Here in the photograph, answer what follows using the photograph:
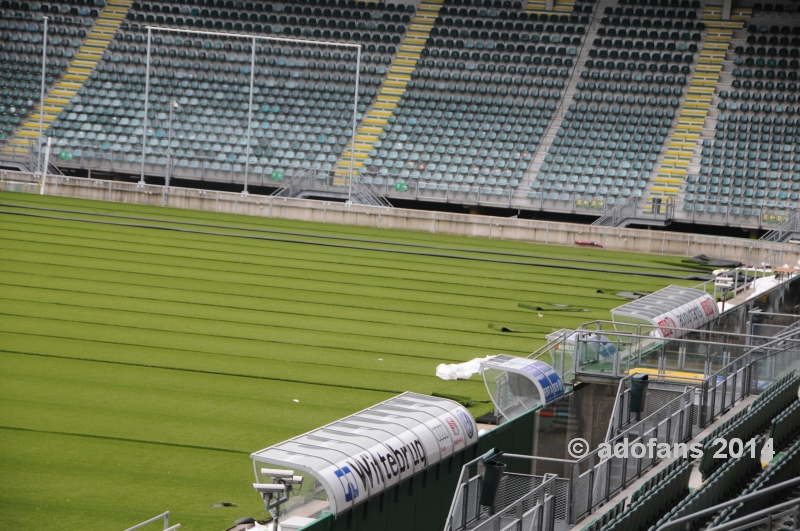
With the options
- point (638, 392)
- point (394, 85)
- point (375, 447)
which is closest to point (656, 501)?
point (375, 447)

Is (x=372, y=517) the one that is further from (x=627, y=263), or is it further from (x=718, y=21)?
(x=718, y=21)

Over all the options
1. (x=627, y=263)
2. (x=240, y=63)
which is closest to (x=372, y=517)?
(x=627, y=263)

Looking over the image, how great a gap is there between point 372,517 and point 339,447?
649 millimetres

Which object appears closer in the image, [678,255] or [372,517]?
[372,517]

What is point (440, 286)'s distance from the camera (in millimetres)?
22109

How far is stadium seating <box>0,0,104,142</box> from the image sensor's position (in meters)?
40.4

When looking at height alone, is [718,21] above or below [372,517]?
above

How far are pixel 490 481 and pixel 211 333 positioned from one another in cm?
897

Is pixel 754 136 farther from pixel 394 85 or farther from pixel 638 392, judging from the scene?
pixel 638 392

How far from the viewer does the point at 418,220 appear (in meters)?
31.4

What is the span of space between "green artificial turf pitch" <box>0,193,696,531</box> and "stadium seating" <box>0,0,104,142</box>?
11.0 metres

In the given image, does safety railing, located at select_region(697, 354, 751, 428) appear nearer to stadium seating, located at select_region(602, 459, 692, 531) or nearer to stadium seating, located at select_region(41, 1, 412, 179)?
stadium seating, located at select_region(602, 459, 692, 531)

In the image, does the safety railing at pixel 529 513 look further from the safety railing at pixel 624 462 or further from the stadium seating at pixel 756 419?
the stadium seating at pixel 756 419

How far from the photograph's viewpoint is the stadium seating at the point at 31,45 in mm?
40375
